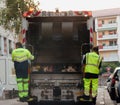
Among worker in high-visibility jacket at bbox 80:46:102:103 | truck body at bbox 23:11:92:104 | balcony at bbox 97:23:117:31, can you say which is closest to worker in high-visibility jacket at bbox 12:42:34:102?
truck body at bbox 23:11:92:104

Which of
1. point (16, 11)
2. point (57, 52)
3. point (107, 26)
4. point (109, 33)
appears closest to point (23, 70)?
point (57, 52)

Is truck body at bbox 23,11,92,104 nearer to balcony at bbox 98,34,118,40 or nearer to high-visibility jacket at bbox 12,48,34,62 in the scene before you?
high-visibility jacket at bbox 12,48,34,62

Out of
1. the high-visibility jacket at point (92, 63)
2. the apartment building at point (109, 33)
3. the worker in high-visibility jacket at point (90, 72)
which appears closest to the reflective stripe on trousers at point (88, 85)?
the worker in high-visibility jacket at point (90, 72)

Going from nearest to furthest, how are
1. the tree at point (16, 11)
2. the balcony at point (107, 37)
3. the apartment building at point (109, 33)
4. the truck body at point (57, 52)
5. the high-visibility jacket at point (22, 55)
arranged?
the high-visibility jacket at point (22, 55), the truck body at point (57, 52), the tree at point (16, 11), the apartment building at point (109, 33), the balcony at point (107, 37)

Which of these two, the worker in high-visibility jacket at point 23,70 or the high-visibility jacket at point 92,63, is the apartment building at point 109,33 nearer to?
the high-visibility jacket at point 92,63

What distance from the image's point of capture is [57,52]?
44.4 feet

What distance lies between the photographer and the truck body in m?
12.2

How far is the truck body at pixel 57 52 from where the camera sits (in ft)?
40.1

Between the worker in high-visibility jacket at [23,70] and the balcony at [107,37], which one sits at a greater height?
the worker in high-visibility jacket at [23,70]

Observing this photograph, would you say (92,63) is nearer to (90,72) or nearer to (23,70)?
(90,72)

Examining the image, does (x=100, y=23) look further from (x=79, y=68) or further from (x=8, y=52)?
(x=79, y=68)

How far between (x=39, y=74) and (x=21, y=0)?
13.5m

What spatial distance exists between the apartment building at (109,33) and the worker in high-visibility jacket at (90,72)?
238 ft

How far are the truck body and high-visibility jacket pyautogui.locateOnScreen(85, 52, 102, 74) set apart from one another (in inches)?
20.1
